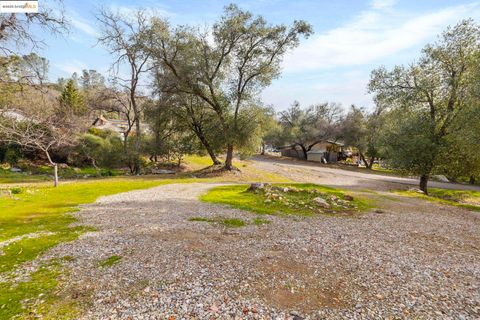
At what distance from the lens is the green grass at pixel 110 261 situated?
600 centimetres

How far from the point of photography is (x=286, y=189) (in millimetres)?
16562

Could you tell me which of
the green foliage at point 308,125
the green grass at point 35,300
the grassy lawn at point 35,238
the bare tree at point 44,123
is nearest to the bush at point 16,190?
the grassy lawn at point 35,238

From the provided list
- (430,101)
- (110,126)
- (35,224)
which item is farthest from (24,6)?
(110,126)

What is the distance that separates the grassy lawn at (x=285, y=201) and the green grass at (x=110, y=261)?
22.4ft

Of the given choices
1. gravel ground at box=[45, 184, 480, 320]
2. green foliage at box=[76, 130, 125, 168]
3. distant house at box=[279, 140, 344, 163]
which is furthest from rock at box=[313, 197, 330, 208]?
distant house at box=[279, 140, 344, 163]

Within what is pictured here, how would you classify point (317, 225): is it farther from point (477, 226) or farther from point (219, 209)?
point (477, 226)

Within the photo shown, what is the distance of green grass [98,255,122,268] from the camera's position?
6.00 m

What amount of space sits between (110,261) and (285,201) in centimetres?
963

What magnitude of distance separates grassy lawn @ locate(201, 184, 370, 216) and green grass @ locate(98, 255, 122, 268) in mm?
6838

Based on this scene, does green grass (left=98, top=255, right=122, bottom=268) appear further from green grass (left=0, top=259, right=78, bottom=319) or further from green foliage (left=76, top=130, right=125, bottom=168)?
green foliage (left=76, top=130, right=125, bottom=168)

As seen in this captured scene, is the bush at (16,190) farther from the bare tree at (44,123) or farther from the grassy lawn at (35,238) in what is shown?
the bare tree at (44,123)

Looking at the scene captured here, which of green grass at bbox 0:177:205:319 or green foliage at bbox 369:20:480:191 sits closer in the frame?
green grass at bbox 0:177:205:319

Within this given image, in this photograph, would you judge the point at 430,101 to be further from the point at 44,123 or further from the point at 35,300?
the point at 44,123

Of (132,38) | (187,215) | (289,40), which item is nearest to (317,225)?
(187,215)
